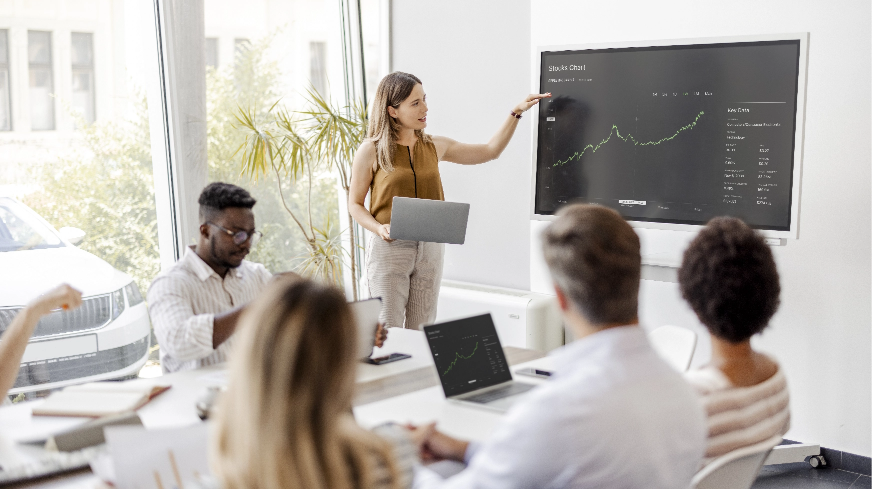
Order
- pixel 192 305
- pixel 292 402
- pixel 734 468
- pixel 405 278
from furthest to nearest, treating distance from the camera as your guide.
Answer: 1. pixel 405 278
2. pixel 192 305
3. pixel 734 468
4. pixel 292 402

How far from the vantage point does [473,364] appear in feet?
7.80

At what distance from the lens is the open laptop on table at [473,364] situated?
230 cm

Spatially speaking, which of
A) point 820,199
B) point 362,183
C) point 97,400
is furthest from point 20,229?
point 820,199

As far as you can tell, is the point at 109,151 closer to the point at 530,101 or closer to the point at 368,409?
the point at 530,101

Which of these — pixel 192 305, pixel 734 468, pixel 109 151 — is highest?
pixel 109 151

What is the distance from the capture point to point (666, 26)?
4.04 m

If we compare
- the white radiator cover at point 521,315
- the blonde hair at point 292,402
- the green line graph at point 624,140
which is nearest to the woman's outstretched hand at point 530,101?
the green line graph at point 624,140

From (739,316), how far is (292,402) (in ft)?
3.80

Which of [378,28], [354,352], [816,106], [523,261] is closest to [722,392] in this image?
[354,352]

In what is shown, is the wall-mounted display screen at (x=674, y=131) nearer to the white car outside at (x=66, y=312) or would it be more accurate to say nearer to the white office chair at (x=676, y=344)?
the white office chair at (x=676, y=344)

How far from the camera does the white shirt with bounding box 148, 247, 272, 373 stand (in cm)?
250

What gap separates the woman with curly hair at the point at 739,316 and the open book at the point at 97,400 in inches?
54.9

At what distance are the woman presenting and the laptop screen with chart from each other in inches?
54.8

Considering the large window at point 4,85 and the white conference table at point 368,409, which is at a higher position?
the large window at point 4,85
